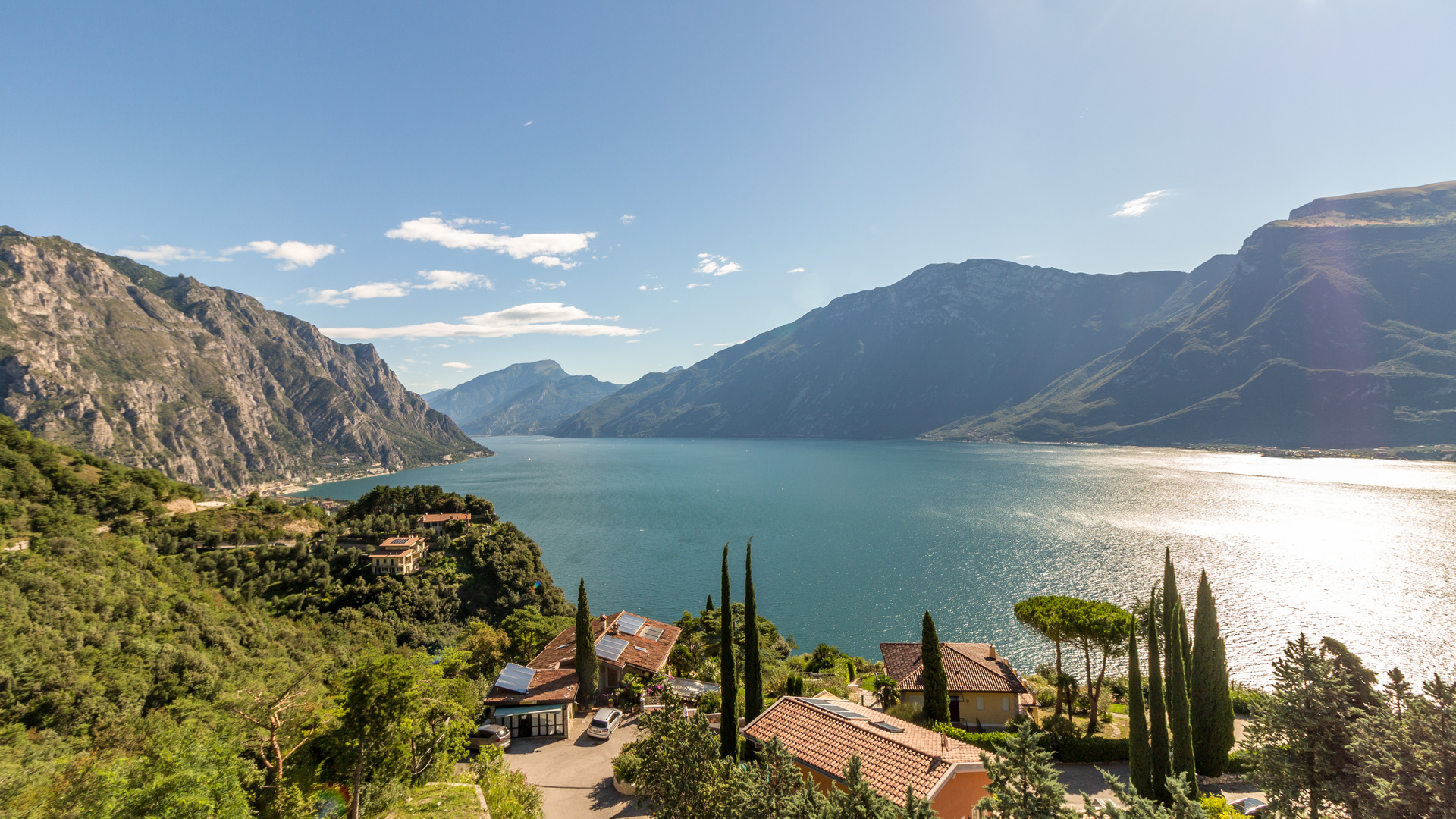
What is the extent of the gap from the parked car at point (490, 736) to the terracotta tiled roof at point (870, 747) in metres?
12.1

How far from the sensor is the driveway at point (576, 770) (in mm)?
18797

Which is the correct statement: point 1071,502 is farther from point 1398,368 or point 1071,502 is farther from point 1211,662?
point 1398,368

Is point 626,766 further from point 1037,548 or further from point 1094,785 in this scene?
point 1037,548

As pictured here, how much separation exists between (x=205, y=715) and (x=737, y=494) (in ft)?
370

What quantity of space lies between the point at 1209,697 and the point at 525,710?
1119 inches

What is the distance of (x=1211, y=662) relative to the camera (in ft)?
69.7

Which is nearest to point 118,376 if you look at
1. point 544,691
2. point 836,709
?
point 544,691

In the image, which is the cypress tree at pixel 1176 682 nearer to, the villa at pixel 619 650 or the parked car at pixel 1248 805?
the parked car at pixel 1248 805

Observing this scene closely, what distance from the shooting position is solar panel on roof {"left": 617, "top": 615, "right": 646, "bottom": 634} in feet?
114

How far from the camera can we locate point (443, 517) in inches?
2670

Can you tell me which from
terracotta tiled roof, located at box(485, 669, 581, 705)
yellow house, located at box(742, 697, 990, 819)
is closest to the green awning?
terracotta tiled roof, located at box(485, 669, 581, 705)

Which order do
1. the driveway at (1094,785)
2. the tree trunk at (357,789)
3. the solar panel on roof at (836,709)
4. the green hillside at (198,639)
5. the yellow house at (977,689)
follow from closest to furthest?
the green hillside at (198,639) → the tree trunk at (357,789) → the solar panel on roof at (836,709) → the driveway at (1094,785) → the yellow house at (977,689)

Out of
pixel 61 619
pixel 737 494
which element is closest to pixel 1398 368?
pixel 737 494

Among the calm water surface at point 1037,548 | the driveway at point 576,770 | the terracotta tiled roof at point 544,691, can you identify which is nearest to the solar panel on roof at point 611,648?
the terracotta tiled roof at point 544,691
